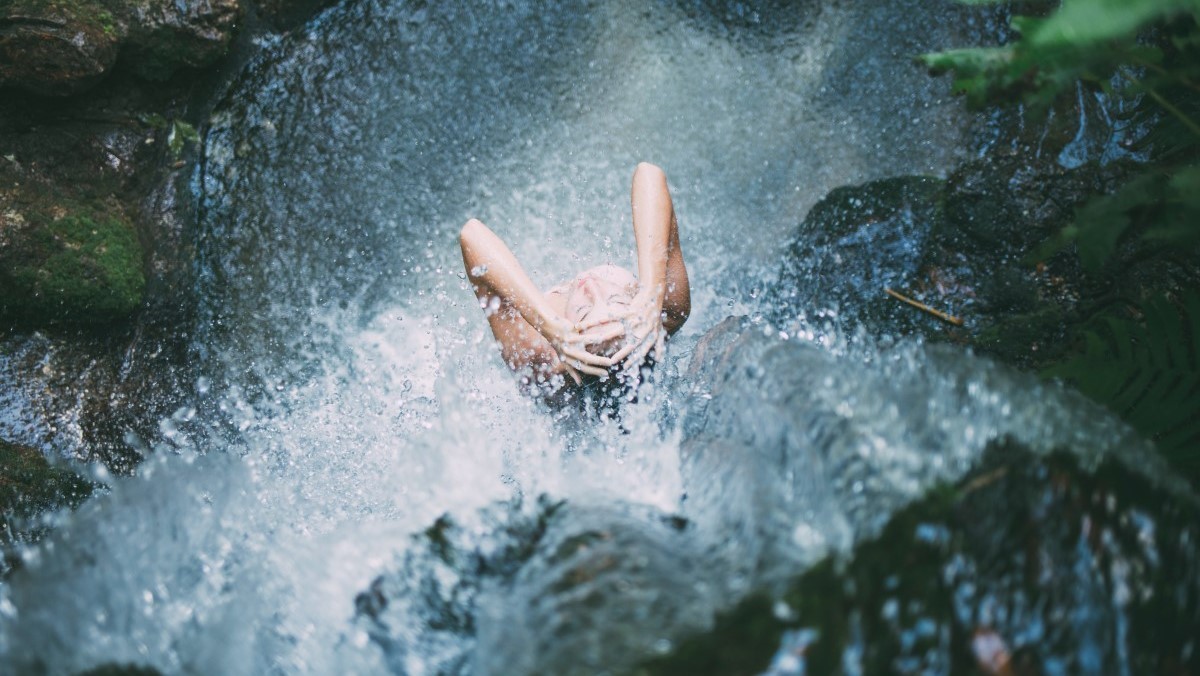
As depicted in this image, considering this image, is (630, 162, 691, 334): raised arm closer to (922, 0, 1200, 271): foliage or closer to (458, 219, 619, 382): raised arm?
(458, 219, 619, 382): raised arm

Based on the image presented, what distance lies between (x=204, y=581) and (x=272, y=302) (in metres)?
1.75

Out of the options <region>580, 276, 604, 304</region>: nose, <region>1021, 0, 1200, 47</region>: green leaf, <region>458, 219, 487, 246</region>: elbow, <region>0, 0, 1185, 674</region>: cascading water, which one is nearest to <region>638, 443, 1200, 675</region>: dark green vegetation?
<region>0, 0, 1185, 674</region>: cascading water

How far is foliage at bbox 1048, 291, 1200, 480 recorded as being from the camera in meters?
2.41

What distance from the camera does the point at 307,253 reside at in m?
3.86

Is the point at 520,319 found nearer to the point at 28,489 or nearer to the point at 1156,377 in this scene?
the point at 28,489

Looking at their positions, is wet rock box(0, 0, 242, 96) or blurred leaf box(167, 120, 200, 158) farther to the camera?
blurred leaf box(167, 120, 200, 158)

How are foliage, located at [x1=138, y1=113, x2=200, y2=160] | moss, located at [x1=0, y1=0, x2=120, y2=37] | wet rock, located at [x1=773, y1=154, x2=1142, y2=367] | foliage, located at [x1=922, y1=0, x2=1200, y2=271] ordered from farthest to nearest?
foliage, located at [x1=138, y1=113, x2=200, y2=160], moss, located at [x1=0, y1=0, x2=120, y2=37], wet rock, located at [x1=773, y1=154, x2=1142, y2=367], foliage, located at [x1=922, y1=0, x2=1200, y2=271]

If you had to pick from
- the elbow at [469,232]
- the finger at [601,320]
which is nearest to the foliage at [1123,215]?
the finger at [601,320]

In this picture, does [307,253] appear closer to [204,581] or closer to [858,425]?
[204,581]

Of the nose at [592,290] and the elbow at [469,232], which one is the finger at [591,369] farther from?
the elbow at [469,232]

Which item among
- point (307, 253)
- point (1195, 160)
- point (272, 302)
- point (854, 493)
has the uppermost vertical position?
point (1195, 160)

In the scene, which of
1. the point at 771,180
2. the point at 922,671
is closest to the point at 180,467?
the point at 922,671

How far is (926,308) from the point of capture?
335 centimetres

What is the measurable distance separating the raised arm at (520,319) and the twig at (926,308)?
1.33 meters
